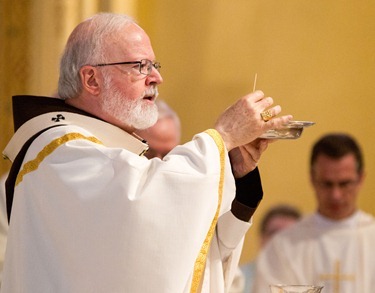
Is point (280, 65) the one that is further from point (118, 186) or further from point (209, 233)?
point (118, 186)

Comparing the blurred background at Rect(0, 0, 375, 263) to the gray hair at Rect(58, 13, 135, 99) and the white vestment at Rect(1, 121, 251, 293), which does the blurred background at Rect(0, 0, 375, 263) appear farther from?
the white vestment at Rect(1, 121, 251, 293)

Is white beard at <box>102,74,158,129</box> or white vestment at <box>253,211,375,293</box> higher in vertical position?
white beard at <box>102,74,158,129</box>

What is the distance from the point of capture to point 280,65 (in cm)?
773

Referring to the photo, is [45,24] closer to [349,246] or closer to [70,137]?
[349,246]

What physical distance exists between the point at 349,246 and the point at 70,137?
366 centimetres

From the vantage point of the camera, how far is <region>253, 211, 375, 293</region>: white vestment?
22.2ft

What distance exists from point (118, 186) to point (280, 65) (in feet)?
14.5

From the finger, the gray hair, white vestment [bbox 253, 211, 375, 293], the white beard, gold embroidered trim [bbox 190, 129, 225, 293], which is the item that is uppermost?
the gray hair

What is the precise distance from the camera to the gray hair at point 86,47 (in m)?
3.91

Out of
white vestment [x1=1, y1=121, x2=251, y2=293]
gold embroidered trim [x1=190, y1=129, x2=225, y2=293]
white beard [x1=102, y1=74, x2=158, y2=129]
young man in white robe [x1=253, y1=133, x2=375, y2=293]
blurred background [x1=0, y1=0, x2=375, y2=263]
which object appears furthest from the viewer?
blurred background [x1=0, y1=0, x2=375, y2=263]

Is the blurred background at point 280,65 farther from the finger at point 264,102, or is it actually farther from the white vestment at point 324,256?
the finger at point 264,102

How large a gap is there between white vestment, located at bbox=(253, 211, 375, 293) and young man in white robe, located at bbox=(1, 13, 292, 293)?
2.91 metres

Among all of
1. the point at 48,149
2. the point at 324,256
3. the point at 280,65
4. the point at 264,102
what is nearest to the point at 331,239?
the point at 324,256

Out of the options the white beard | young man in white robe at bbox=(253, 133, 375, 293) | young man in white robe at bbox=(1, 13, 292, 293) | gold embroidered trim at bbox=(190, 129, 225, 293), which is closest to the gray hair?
young man in white robe at bbox=(1, 13, 292, 293)
